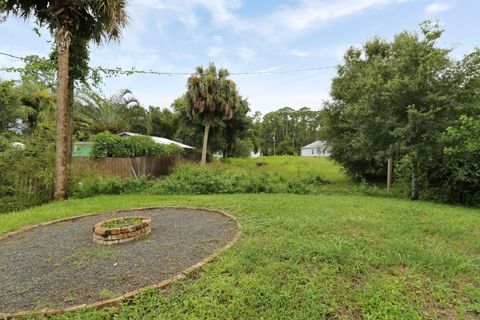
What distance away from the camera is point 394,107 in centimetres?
751

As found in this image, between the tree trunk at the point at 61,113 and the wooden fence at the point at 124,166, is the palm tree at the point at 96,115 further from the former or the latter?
the tree trunk at the point at 61,113

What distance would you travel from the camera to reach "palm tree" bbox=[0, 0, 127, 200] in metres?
6.69

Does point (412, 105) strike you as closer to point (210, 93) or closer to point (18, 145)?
point (210, 93)

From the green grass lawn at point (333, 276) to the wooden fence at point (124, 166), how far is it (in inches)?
171

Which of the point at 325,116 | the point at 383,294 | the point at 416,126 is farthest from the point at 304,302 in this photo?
the point at 325,116

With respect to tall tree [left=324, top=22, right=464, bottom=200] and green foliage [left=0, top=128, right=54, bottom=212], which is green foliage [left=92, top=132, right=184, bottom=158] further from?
tall tree [left=324, top=22, right=464, bottom=200]

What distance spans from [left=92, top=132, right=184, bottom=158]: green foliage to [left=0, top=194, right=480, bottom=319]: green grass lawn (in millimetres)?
5393

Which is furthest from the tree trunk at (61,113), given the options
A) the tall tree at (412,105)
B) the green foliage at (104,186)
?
the tall tree at (412,105)

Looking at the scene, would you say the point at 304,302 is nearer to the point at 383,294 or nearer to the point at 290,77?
the point at 383,294

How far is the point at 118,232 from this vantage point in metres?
3.65

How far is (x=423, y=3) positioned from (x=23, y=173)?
12386 mm

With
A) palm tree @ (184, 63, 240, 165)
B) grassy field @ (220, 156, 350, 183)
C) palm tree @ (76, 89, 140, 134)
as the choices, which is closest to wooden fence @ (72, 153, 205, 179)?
palm tree @ (184, 63, 240, 165)

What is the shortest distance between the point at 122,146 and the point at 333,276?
9.25m

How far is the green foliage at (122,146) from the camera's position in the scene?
9508 mm
